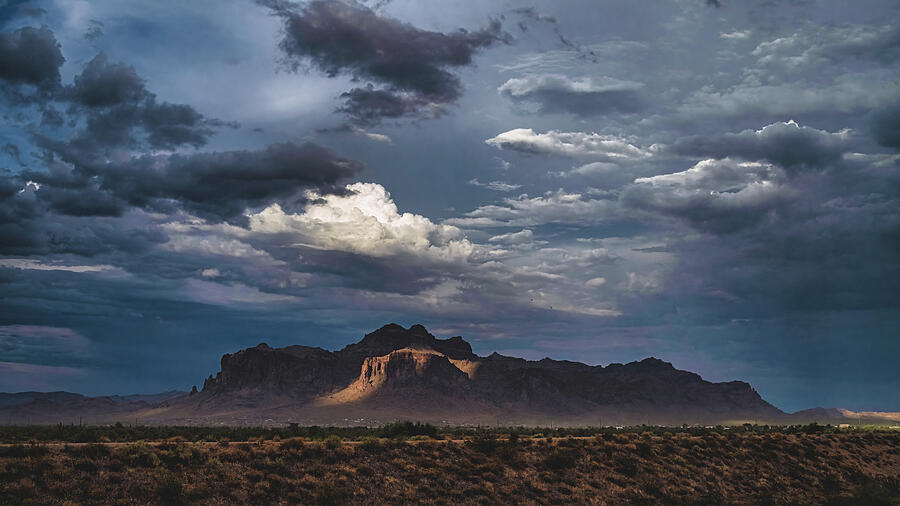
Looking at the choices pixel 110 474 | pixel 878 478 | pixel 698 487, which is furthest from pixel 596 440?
pixel 110 474

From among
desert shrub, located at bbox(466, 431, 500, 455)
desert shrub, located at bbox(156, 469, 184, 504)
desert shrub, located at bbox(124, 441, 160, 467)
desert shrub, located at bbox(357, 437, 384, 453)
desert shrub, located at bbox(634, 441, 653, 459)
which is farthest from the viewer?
desert shrub, located at bbox(634, 441, 653, 459)

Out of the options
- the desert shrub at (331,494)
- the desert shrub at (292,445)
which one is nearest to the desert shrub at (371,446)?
the desert shrub at (292,445)

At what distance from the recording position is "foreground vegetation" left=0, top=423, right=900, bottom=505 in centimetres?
3675

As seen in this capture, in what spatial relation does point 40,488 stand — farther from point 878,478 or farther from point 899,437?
point 899,437

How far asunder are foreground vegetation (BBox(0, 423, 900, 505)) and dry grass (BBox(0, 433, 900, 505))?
3.8 inches

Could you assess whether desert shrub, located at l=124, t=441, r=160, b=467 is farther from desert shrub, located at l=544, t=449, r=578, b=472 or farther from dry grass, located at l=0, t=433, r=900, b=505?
desert shrub, located at l=544, t=449, r=578, b=472

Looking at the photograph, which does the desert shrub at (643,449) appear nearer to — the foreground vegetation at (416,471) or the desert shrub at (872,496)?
the foreground vegetation at (416,471)

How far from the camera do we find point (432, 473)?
47.3 meters

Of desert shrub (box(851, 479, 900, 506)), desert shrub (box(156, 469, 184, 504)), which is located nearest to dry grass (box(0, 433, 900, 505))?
desert shrub (box(156, 469, 184, 504))

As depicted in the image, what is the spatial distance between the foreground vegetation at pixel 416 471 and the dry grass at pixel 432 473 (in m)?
0.10

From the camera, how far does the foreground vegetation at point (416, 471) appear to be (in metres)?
36.8

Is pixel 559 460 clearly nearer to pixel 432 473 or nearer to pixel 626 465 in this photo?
pixel 626 465

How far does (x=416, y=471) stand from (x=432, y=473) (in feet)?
3.66

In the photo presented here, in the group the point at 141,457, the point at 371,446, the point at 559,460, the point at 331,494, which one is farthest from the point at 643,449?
the point at 141,457
